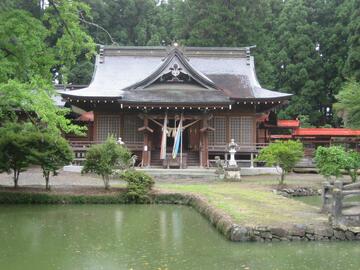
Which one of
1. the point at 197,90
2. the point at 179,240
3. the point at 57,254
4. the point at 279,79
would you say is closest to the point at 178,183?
the point at 197,90

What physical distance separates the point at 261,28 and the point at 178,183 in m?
31.3

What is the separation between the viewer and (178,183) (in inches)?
947

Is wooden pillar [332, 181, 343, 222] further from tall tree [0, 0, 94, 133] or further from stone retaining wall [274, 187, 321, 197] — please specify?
stone retaining wall [274, 187, 321, 197]

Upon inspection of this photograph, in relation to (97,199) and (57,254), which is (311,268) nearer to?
(57,254)

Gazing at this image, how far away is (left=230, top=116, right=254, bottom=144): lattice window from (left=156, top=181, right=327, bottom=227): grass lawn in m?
9.60

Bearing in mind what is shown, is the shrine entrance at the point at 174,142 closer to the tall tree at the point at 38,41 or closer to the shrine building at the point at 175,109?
the shrine building at the point at 175,109

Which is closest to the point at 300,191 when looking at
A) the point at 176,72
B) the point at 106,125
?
the point at 176,72

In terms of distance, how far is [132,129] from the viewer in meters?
31.5

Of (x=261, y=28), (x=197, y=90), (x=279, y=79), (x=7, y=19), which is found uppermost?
(x=261, y=28)

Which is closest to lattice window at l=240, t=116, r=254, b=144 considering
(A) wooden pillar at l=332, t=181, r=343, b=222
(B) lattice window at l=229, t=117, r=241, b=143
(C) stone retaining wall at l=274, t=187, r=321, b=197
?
(B) lattice window at l=229, t=117, r=241, b=143

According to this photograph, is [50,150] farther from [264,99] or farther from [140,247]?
[264,99]

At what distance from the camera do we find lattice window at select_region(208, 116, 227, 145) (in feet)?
104

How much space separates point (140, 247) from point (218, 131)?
831 inches

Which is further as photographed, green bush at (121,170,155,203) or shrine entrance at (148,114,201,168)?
shrine entrance at (148,114,201,168)
